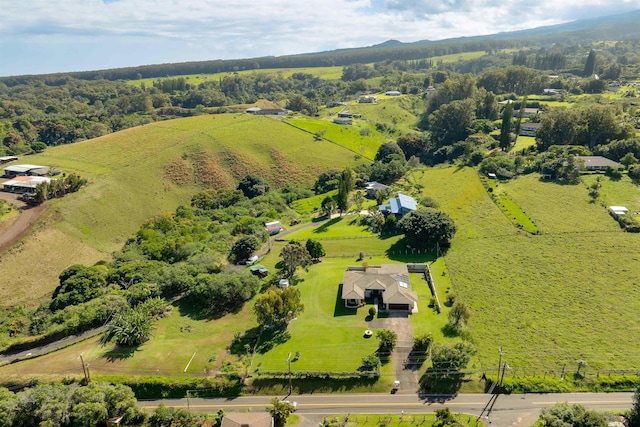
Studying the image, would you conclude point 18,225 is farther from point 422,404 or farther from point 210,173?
point 422,404

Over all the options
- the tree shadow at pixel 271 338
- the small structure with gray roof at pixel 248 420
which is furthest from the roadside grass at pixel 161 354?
the small structure with gray roof at pixel 248 420

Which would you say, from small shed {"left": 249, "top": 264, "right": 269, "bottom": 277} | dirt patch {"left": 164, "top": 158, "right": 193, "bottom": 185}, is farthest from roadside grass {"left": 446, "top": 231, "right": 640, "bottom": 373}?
dirt patch {"left": 164, "top": 158, "right": 193, "bottom": 185}

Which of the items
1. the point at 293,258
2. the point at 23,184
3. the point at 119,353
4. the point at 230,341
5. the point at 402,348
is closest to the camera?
the point at 402,348

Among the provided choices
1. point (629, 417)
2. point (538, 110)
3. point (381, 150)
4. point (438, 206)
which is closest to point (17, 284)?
point (438, 206)

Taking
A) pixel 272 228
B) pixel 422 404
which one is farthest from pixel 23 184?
pixel 422 404

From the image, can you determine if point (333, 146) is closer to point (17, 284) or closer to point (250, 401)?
point (17, 284)

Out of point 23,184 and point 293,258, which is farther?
point 23,184

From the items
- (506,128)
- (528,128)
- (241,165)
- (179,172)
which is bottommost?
(241,165)
